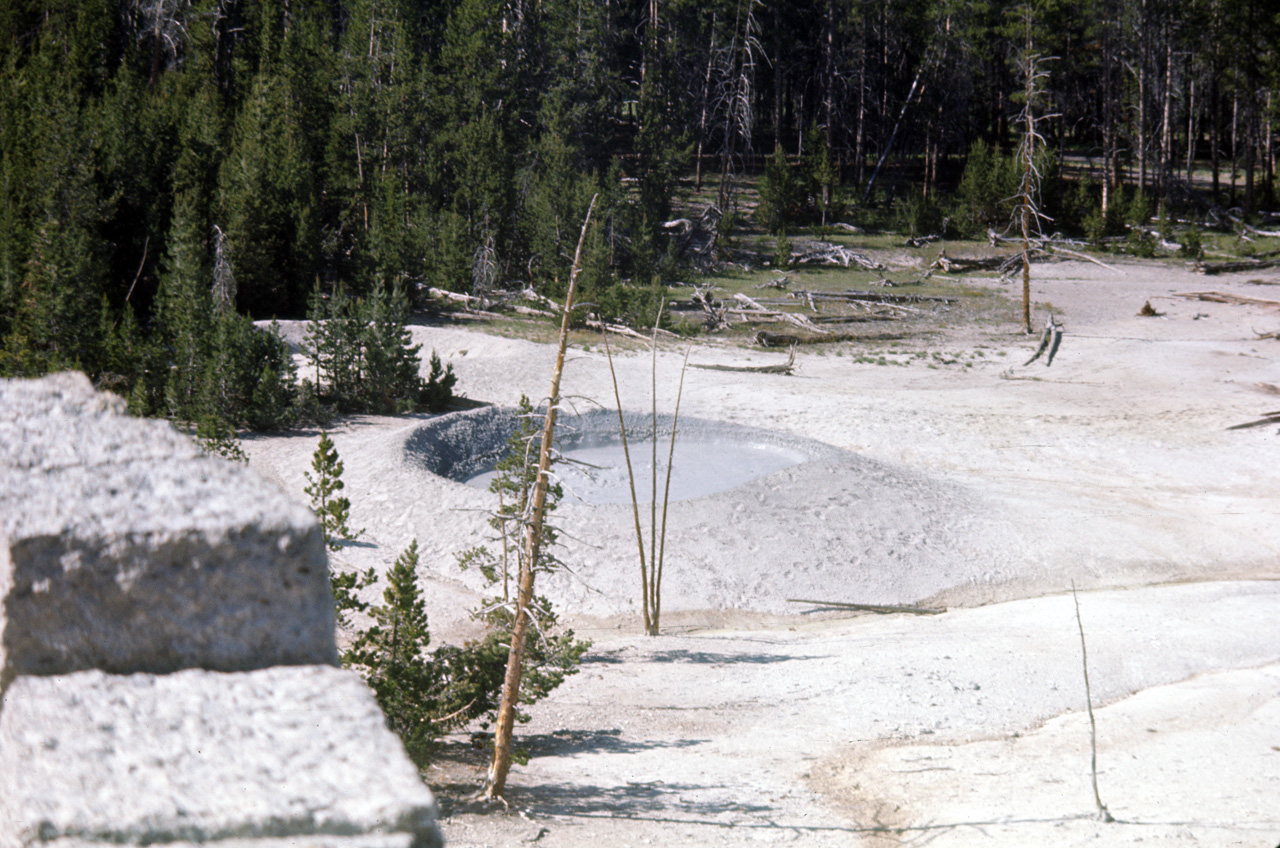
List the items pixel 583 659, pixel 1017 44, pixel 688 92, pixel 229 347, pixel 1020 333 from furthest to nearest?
pixel 1017 44 < pixel 688 92 < pixel 1020 333 < pixel 229 347 < pixel 583 659

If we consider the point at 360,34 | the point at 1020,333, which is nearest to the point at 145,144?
the point at 360,34

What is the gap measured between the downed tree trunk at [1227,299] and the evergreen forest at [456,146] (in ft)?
23.6

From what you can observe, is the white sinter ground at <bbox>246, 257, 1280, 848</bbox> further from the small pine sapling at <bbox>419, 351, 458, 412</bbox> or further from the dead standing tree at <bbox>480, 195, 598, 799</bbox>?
the small pine sapling at <bbox>419, 351, 458, 412</bbox>

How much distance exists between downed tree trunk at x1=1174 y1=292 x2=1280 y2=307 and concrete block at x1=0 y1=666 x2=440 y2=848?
94.3 ft

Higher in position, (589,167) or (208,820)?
(589,167)

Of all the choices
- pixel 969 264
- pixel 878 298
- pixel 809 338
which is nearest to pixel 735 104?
pixel 969 264

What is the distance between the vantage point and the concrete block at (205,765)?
126 cm

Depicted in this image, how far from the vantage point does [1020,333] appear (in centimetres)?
2452

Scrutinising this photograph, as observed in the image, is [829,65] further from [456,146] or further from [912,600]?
[912,600]

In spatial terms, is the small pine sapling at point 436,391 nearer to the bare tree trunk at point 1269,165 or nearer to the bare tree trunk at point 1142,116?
the bare tree trunk at point 1142,116

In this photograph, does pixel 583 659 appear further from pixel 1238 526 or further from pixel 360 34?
pixel 360 34

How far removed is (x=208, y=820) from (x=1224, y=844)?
14.6ft

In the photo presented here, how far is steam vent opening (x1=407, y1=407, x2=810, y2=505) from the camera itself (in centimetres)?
1337

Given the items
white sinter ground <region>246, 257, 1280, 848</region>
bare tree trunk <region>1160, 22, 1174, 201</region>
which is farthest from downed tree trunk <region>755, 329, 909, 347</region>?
bare tree trunk <region>1160, 22, 1174, 201</region>
